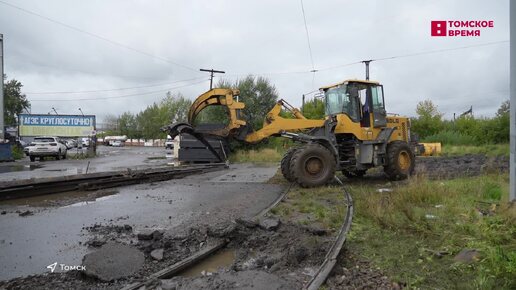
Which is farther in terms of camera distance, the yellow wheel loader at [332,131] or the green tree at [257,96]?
the green tree at [257,96]

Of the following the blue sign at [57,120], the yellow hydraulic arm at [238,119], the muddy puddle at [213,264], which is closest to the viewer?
the muddy puddle at [213,264]

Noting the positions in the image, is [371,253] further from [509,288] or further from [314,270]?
[509,288]

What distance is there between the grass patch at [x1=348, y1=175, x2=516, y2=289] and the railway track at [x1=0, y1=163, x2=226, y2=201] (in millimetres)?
7930

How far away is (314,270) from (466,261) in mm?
1703

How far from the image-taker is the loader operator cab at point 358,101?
12932mm

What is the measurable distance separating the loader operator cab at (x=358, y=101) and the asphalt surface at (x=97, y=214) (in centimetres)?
345

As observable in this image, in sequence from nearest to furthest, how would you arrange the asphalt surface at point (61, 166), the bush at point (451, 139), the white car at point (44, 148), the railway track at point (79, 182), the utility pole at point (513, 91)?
the utility pole at point (513, 91)
the railway track at point (79, 182)
the asphalt surface at point (61, 166)
the white car at point (44, 148)
the bush at point (451, 139)

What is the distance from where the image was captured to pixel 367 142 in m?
13.1

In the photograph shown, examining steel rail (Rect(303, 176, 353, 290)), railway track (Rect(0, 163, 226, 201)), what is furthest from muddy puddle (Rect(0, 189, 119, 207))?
steel rail (Rect(303, 176, 353, 290))

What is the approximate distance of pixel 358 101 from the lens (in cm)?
1309

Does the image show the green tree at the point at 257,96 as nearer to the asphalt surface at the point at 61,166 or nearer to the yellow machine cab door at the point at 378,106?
the asphalt surface at the point at 61,166

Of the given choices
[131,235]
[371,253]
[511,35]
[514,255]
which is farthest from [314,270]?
[511,35]

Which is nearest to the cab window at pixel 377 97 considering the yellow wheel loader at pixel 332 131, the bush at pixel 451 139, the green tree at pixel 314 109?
the yellow wheel loader at pixel 332 131

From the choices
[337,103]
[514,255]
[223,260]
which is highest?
[337,103]
